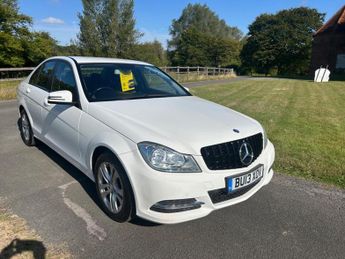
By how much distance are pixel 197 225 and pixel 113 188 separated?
935mm

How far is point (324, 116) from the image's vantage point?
375 inches

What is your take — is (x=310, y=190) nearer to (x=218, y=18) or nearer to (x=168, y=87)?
(x=168, y=87)

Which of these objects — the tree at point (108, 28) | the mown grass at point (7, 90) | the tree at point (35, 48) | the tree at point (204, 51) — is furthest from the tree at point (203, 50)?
the mown grass at point (7, 90)

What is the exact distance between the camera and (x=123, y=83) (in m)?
4.49

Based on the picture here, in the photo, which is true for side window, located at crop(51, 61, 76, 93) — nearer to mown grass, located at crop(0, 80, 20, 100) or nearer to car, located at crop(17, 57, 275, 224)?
car, located at crop(17, 57, 275, 224)

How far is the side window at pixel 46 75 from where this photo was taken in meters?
5.14

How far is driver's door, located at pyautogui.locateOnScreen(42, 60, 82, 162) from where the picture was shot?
4.04 m

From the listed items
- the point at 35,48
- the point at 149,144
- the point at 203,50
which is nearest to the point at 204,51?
the point at 203,50

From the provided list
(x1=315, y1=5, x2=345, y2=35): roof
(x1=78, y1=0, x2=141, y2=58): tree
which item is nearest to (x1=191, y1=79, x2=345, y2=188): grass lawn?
(x1=315, y1=5, x2=345, y2=35): roof

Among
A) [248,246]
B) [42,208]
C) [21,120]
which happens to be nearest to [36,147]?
[21,120]

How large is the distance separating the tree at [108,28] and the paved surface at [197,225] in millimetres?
46895

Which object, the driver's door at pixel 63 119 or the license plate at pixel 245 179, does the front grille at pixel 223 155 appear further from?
the driver's door at pixel 63 119

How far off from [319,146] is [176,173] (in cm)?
429

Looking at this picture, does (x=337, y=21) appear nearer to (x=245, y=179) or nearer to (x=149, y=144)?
(x=245, y=179)
